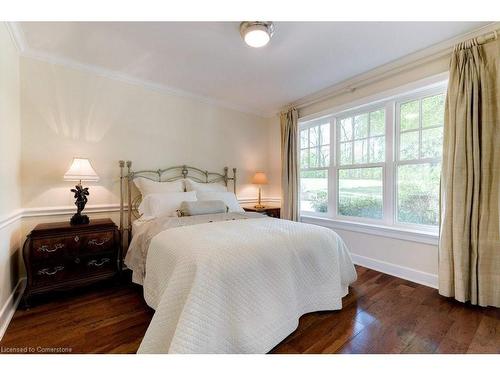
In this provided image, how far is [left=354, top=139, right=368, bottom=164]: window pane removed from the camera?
3.09m

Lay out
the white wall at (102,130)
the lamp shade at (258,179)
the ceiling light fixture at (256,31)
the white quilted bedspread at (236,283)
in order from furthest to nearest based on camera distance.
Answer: the lamp shade at (258,179), the white wall at (102,130), the ceiling light fixture at (256,31), the white quilted bedspread at (236,283)

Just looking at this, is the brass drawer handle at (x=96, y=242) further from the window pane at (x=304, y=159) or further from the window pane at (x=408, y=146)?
the window pane at (x=408, y=146)

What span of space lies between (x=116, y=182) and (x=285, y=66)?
94.6 inches

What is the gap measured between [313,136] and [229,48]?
6.63 feet

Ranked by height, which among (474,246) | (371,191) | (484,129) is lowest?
(474,246)

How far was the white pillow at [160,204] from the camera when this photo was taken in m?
2.54

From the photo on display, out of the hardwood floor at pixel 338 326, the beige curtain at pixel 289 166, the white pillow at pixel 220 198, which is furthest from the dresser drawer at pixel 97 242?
the beige curtain at pixel 289 166

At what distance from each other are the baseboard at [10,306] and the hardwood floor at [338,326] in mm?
42

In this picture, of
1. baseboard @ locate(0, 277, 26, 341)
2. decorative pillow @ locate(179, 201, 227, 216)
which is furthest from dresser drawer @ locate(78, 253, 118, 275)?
decorative pillow @ locate(179, 201, 227, 216)

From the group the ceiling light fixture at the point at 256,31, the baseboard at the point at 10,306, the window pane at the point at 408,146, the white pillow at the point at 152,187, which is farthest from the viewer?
the white pillow at the point at 152,187

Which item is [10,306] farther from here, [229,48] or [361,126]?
[361,126]
